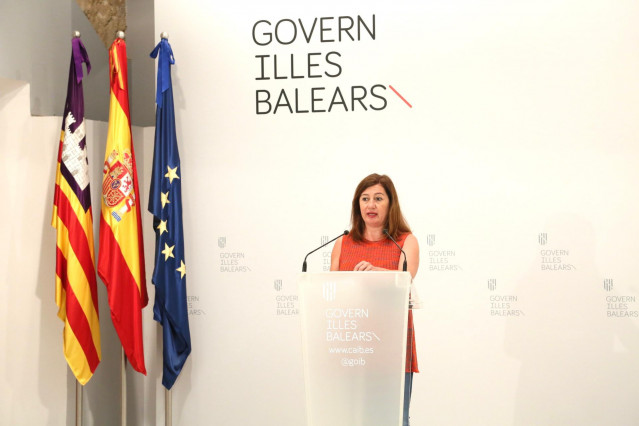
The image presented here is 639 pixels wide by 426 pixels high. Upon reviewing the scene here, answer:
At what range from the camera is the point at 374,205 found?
3.78 meters

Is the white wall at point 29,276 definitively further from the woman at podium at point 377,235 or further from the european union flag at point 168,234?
the woman at podium at point 377,235

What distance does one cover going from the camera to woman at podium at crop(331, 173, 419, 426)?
3504mm

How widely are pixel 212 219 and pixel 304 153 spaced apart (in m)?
0.72

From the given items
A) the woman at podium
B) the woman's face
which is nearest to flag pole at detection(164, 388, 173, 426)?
the woman at podium

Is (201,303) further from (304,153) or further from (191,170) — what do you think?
(304,153)

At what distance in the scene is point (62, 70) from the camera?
13.3 ft

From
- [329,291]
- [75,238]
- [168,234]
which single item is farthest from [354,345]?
[75,238]

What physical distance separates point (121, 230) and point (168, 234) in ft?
0.90

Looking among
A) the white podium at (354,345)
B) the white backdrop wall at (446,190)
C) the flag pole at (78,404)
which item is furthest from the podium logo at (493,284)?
the flag pole at (78,404)

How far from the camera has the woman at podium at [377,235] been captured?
3504mm

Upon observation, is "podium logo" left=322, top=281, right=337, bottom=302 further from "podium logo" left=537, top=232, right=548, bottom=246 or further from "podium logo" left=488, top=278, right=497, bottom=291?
"podium logo" left=537, top=232, right=548, bottom=246

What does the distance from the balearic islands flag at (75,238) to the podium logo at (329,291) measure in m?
1.83

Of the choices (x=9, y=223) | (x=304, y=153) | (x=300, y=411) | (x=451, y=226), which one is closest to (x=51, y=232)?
(x=9, y=223)

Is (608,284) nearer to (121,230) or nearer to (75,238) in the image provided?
(121,230)
